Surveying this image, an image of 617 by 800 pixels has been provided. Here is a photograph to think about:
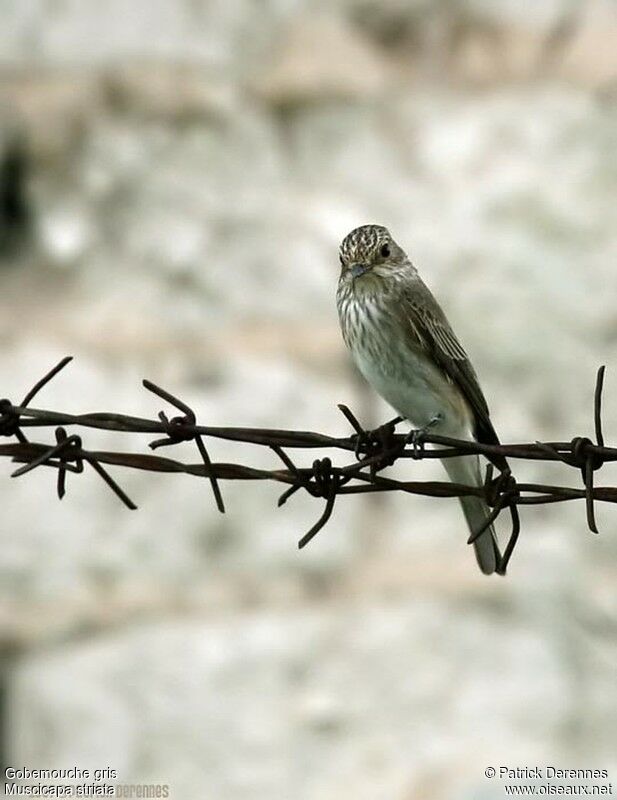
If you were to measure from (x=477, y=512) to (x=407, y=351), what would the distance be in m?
0.52

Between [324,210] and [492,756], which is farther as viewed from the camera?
[324,210]

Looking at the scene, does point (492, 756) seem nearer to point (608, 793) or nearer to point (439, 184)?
point (608, 793)

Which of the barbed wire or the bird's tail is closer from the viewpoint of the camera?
the barbed wire

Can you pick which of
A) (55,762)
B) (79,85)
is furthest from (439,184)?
(55,762)

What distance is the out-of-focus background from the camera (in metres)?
5.22

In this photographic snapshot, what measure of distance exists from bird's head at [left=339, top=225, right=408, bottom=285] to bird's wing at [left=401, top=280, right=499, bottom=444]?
0.37 ft

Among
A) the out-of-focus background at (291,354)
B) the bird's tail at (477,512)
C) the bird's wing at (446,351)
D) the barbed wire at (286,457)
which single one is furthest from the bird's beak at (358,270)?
the barbed wire at (286,457)

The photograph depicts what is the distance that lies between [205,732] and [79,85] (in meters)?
2.40

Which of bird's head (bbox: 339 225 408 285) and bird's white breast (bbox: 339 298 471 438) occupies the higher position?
bird's head (bbox: 339 225 408 285)

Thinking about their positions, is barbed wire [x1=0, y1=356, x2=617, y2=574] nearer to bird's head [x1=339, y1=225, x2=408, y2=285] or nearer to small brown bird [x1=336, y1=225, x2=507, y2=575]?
small brown bird [x1=336, y1=225, x2=507, y2=575]

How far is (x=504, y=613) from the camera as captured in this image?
528 centimetres

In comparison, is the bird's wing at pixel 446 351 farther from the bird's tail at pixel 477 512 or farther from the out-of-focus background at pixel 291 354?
the out-of-focus background at pixel 291 354

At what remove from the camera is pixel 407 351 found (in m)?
4.62

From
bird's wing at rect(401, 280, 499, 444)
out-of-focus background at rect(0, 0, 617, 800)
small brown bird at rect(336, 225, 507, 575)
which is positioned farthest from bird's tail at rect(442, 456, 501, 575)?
out-of-focus background at rect(0, 0, 617, 800)
